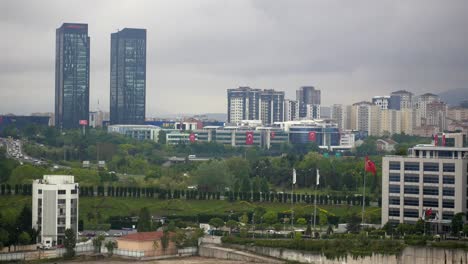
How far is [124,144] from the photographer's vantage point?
7088 centimetres

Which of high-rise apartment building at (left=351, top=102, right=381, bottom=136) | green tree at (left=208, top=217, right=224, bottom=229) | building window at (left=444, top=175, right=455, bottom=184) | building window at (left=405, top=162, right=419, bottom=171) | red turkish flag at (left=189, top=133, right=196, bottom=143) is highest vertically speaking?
high-rise apartment building at (left=351, top=102, right=381, bottom=136)

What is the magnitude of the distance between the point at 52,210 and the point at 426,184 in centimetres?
1171

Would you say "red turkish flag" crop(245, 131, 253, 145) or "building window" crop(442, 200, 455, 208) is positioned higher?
"red turkish flag" crop(245, 131, 253, 145)

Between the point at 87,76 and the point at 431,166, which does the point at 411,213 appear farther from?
the point at 87,76

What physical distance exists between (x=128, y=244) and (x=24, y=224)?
349 cm

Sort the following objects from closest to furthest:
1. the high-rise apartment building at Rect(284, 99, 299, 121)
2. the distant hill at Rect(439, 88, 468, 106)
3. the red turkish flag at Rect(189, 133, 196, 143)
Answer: the distant hill at Rect(439, 88, 468, 106) → the red turkish flag at Rect(189, 133, 196, 143) → the high-rise apartment building at Rect(284, 99, 299, 121)

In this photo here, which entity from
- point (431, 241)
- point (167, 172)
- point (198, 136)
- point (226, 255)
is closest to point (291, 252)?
point (226, 255)

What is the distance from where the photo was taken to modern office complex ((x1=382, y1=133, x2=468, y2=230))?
31.1 meters

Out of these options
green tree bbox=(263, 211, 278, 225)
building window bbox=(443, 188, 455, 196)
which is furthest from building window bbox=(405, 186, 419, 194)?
green tree bbox=(263, 211, 278, 225)

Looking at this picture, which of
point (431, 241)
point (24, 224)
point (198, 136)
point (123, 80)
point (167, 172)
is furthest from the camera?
point (123, 80)

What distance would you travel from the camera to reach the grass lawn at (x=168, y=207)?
1471 inches

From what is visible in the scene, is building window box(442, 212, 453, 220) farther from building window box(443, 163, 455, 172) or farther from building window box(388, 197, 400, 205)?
building window box(388, 197, 400, 205)

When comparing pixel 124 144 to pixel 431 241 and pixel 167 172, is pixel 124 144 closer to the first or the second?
pixel 167 172

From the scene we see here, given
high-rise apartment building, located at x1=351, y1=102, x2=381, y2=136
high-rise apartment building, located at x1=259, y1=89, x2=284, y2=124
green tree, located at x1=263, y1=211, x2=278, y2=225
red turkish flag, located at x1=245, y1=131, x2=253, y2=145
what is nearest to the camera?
green tree, located at x1=263, y1=211, x2=278, y2=225
